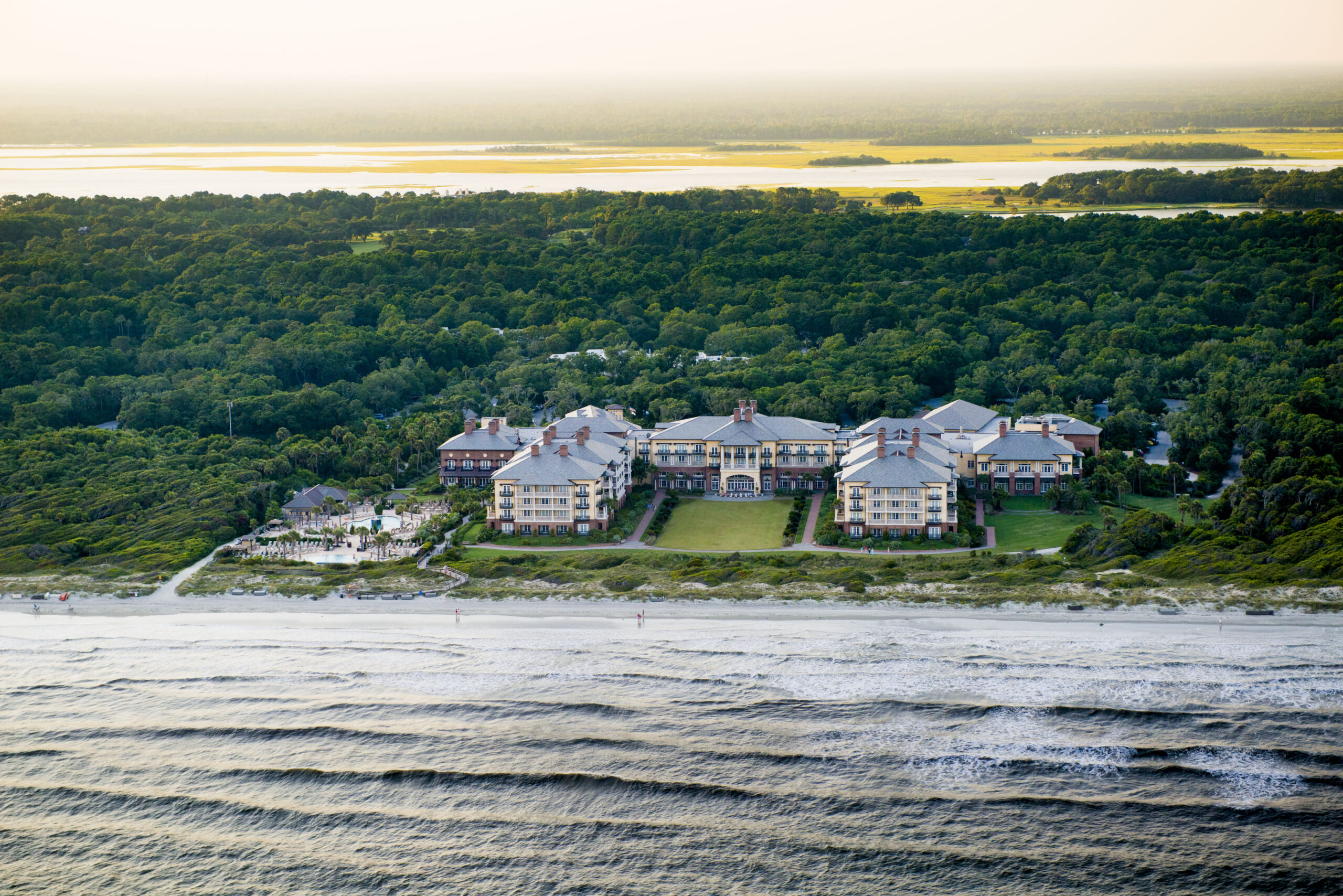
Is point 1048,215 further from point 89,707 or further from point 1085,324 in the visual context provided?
point 89,707

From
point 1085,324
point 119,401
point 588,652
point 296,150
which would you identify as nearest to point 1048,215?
point 1085,324

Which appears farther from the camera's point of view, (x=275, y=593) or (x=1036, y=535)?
(x=1036, y=535)

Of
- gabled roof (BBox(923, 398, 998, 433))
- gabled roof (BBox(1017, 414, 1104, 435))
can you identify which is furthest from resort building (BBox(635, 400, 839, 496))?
gabled roof (BBox(1017, 414, 1104, 435))

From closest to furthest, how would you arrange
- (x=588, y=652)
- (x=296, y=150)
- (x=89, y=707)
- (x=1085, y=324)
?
1. (x=89, y=707)
2. (x=588, y=652)
3. (x=1085, y=324)
4. (x=296, y=150)

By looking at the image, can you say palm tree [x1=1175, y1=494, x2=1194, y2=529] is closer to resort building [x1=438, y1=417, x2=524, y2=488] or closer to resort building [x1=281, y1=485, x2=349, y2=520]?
resort building [x1=438, y1=417, x2=524, y2=488]

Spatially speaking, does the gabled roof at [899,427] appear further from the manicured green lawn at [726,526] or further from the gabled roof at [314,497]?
the gabled roof at [314,497]

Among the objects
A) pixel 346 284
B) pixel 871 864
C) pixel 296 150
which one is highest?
pixel 296 150

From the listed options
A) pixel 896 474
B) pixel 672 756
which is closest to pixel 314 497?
pixel 896 474
